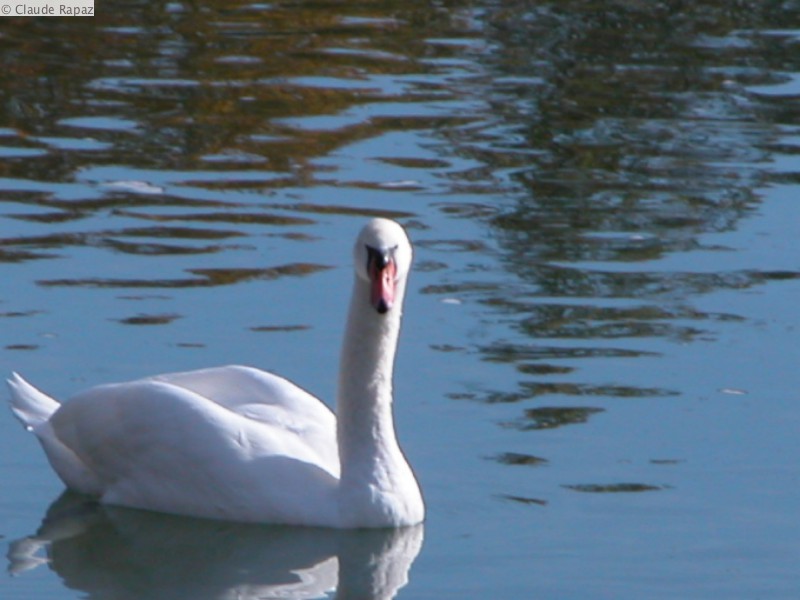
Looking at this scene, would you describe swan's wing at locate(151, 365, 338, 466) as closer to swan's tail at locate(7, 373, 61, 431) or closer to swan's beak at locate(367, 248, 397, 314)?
swan's tail at locate(7, 373, 61, 431)

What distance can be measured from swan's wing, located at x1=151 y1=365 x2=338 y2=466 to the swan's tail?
1.72ft

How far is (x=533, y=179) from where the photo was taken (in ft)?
42.2

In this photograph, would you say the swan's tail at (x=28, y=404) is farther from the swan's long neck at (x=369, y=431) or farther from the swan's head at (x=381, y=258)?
the swan's head at (x=381, y=258)

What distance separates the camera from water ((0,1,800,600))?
7.10 m

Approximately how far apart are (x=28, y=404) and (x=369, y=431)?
1.48 metres

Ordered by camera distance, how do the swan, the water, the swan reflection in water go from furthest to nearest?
the swan
the water
the swan reflection in water

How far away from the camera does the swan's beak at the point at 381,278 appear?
6.82 metres

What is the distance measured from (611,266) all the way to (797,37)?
8010mm

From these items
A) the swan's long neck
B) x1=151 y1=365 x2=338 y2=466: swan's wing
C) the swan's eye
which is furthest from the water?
the swan's eye

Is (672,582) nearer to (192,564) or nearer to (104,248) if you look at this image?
(192,564)

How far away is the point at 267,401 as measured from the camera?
24.7 feet

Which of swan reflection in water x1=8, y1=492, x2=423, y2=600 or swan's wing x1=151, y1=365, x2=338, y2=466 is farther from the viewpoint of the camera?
swan's wing x1=151, y1=365, x2=338, y2=466

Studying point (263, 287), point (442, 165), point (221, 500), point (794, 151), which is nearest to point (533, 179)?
A: point (442, 165)

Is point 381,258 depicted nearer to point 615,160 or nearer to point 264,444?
point 264,444
